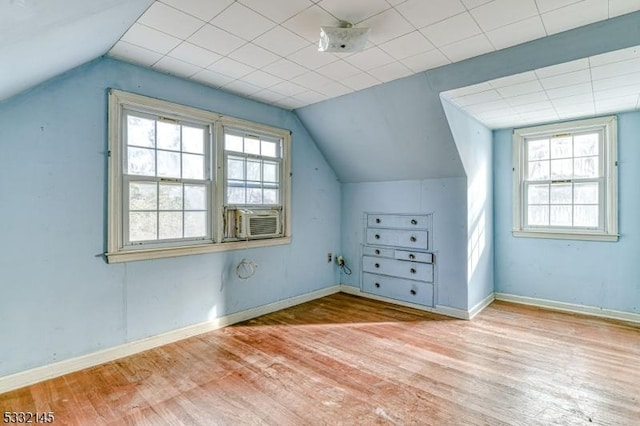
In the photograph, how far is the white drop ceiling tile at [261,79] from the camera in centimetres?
308

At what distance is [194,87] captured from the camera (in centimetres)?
325

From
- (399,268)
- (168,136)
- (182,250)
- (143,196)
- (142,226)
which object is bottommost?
(399,268)

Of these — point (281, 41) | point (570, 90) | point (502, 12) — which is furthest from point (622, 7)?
point (281, 41)

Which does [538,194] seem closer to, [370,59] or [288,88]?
[370,59]

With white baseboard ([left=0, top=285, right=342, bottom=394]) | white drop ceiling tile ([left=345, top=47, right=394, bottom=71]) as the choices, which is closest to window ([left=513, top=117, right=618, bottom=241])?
white drop ceiling tile ([left=345, top=47, right=394, bottom=71])

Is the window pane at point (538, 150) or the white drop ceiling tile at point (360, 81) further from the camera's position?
the window pane at point (538, 150)

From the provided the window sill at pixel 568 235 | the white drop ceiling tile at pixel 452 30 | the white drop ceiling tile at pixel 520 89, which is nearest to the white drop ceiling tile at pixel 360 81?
the white drop ceiling tile at pixel 452 30

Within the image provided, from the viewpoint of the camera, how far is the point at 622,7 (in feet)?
6.61

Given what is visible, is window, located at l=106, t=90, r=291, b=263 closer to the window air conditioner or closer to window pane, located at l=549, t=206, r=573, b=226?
→ the window air conditioner

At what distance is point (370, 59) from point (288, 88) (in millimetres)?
1025

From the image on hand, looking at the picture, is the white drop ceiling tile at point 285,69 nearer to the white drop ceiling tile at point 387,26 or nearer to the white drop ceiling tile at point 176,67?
the white drop ceiling tile at point 176,67

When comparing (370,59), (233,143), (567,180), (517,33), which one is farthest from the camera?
(567,180)

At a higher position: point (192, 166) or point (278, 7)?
point (278, 7)

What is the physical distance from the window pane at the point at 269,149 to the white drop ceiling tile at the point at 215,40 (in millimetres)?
1408
